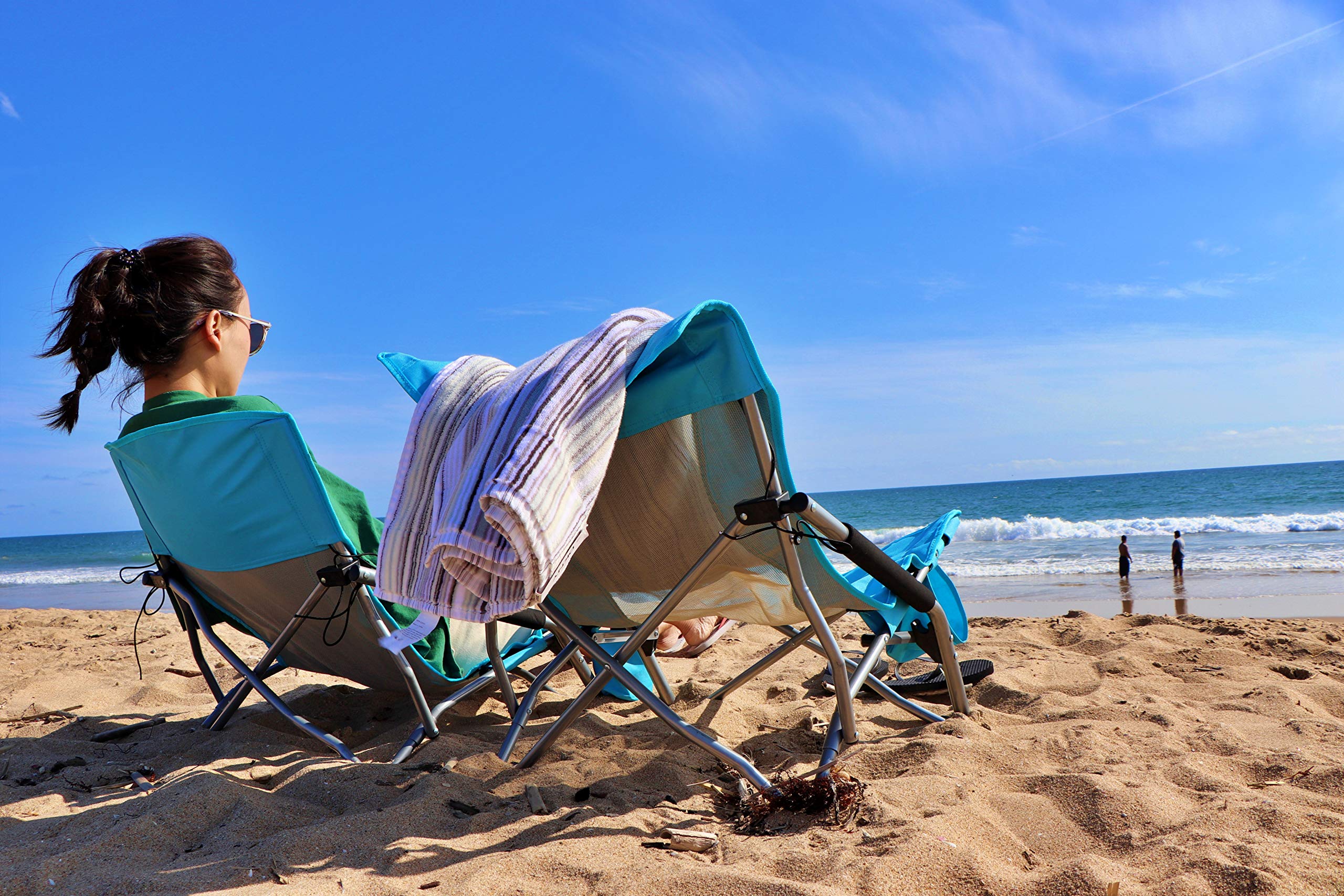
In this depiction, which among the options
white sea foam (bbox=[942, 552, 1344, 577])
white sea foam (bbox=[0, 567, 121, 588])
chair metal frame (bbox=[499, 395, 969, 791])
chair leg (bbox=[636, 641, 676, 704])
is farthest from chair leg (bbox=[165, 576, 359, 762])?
white sea foam (bbox=[0, 567, 121, 588])

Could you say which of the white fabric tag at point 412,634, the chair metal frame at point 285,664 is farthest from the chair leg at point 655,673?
the white fabric tag at point 412,634

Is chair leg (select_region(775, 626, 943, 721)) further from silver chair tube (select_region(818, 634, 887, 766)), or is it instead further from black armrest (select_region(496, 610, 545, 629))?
black armrest (select_region(496, 610, 545, 629))

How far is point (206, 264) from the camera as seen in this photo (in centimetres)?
283

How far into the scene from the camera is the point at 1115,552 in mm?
16266

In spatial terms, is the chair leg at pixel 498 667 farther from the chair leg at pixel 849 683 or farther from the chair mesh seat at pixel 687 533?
the chair leg at pixel 849 683

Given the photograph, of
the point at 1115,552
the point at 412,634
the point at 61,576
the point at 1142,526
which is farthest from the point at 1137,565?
the point at 61,576

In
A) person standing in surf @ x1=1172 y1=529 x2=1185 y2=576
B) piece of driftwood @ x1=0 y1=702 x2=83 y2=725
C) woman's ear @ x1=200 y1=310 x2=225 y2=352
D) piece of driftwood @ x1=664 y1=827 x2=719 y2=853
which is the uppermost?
woman's ear @ x1=200 y1=310 x2=225 y2=352

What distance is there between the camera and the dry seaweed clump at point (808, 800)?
1.83 meters

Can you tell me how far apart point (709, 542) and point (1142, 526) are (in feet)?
74.3

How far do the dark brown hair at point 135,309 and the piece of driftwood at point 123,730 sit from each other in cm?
111

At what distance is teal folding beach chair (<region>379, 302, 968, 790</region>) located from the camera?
182cm

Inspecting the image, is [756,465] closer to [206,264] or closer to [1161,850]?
[1161,850]

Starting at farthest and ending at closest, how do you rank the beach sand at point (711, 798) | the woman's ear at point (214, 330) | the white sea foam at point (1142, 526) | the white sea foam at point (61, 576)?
the white sea foam at point (61, 576)
the white sea foam at point (1142, 526)
the woman's ear at point (214, 330)
the beach sand at point (711, 798)

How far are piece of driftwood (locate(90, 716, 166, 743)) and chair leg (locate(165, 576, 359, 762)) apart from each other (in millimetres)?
616
